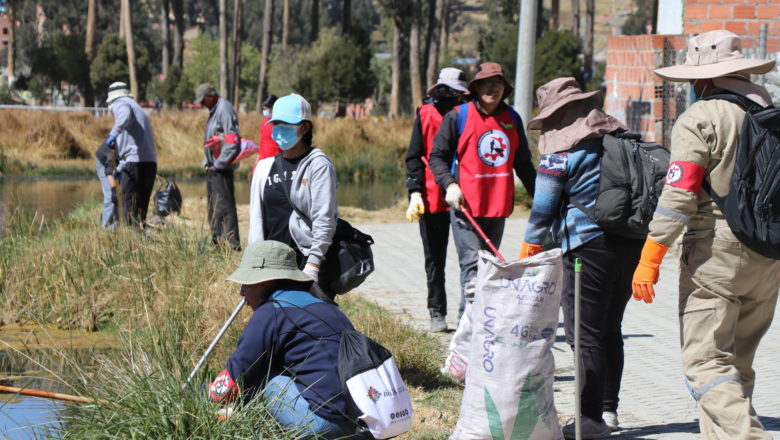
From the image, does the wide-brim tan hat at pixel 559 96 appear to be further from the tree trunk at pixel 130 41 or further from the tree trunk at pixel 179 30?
the tree trunk at pixel 179 30

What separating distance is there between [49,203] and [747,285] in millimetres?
15456

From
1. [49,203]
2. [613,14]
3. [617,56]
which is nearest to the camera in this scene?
[617,56]

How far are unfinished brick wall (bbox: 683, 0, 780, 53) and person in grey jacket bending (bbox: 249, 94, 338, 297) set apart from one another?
5.88 metres

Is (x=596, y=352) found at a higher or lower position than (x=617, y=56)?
lower

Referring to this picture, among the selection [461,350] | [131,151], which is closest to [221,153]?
[131,151]

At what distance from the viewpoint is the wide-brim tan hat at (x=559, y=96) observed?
5.50m

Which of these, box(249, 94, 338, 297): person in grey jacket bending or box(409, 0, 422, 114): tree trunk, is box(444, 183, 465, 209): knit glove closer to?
box(249, 94, 338, 297): person in grey jacket bending

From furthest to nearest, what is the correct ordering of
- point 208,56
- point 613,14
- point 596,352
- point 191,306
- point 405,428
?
point 613,14 < point 208,56 < point 191,306 < point 596,352 < point 405,428

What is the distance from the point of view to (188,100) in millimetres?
55812

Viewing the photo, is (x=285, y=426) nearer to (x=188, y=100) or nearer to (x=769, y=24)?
(x=769, y=24)

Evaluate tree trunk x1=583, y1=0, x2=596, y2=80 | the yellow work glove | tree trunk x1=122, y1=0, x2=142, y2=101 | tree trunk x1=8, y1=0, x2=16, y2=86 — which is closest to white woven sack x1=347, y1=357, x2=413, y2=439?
the yellow work glove

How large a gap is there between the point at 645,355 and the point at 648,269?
2878 mm

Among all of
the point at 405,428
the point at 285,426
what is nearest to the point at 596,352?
the point at 405,428

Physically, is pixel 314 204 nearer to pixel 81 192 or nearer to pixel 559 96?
pixel 559 96
